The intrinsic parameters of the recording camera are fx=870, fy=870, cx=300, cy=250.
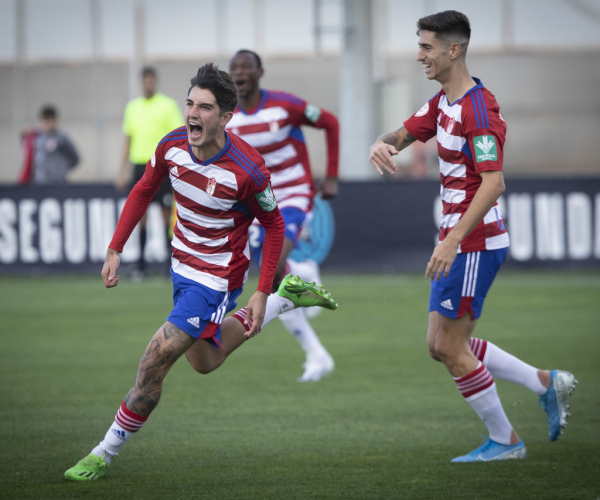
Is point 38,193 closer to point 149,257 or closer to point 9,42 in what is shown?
point 149,257

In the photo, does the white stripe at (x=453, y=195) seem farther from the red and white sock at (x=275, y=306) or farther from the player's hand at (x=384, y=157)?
the red and white sock at (x=275, y=306)

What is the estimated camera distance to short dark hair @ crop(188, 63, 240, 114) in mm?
4031

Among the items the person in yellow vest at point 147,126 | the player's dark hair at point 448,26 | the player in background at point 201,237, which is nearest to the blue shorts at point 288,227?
the player in background at point 201,237

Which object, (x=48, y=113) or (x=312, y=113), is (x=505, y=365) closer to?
(x=312, y=113)

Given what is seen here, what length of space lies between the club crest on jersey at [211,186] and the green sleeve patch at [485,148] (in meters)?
1.23

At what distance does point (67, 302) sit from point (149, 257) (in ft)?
7.78

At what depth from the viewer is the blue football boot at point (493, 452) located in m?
4.35

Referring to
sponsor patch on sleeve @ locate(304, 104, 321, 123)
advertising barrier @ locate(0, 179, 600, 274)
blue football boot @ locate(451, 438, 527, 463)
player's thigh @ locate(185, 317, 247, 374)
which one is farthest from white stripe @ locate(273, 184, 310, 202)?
advertising barrier @ locate(0, 179, 600, 274)

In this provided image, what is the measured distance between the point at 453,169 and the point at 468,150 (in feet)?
0.45

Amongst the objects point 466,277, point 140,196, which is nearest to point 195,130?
point 140,196

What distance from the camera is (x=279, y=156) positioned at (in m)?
6.70

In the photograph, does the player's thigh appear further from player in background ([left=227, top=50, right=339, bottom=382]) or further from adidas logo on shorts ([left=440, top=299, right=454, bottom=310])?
player in background ([left=227, top=50, right=339, bottom=382])

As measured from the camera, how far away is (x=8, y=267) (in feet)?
41.7

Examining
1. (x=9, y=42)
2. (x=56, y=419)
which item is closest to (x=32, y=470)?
(x=56, y=419)
